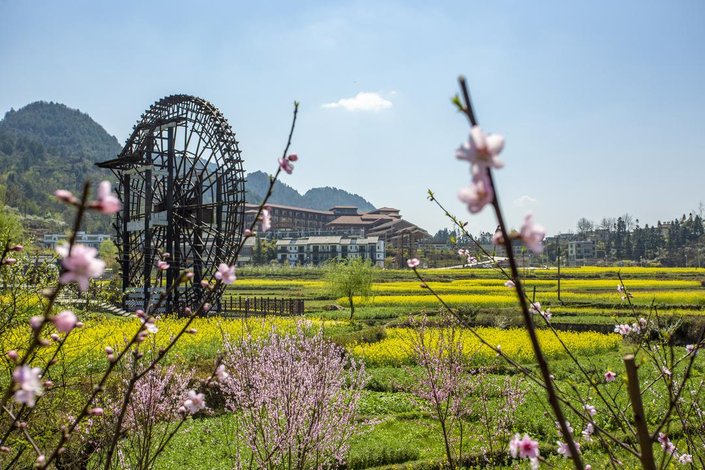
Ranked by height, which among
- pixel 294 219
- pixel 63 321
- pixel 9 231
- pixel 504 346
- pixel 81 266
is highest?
pixel 294 219

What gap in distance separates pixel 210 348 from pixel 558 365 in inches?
315

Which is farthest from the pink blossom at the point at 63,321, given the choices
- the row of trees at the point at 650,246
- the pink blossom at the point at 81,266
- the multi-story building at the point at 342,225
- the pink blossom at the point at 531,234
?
the multi-story building at the point at 342,225

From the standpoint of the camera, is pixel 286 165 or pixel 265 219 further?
pixel 286 165

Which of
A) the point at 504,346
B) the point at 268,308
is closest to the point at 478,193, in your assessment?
the point at 504,346

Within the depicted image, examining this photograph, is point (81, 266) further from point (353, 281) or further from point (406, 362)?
point (353, 281)

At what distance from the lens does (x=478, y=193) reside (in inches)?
31.6

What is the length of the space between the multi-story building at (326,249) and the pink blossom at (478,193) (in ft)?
250

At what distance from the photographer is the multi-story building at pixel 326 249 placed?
78.8 metres

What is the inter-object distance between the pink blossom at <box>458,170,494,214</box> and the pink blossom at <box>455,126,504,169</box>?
2cm

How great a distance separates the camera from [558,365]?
13.0m

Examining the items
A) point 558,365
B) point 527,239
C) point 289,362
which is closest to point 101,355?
point 289,362

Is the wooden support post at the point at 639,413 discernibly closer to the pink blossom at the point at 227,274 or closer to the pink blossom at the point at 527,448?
the pink blossom at the point at 527,448

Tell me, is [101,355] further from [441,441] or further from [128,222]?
[128,222]

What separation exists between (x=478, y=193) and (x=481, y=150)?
0.20 feet
